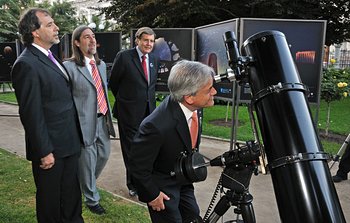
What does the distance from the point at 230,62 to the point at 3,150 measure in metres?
5.80

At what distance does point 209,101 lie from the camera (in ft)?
6.88

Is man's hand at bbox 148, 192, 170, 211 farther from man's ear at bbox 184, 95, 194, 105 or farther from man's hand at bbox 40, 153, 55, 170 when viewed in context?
man's hand at bbox 40, 153, 55, 170

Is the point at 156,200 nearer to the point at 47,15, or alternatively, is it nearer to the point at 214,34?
the point at 47,15

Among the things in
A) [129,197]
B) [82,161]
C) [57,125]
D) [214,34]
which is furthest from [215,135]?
[57,125]

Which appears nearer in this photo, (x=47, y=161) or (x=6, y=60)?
(x=47, y=161)

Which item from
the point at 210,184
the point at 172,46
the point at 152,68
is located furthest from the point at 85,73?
the point at 172,46

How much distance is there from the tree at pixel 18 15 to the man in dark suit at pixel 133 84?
23163 mm

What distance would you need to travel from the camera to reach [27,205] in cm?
390

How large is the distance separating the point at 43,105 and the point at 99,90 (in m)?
1.05

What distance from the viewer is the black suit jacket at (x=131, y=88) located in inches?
160

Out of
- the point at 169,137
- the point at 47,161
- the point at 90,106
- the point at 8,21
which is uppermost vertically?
the point at 8,21

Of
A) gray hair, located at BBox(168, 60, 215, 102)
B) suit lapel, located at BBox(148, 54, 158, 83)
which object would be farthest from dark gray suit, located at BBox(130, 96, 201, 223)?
suit lapel, located at BBox(148, 54, 158, 83)

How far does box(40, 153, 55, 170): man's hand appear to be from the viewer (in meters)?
2.59

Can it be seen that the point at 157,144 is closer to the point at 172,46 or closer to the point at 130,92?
the point at 130,92
